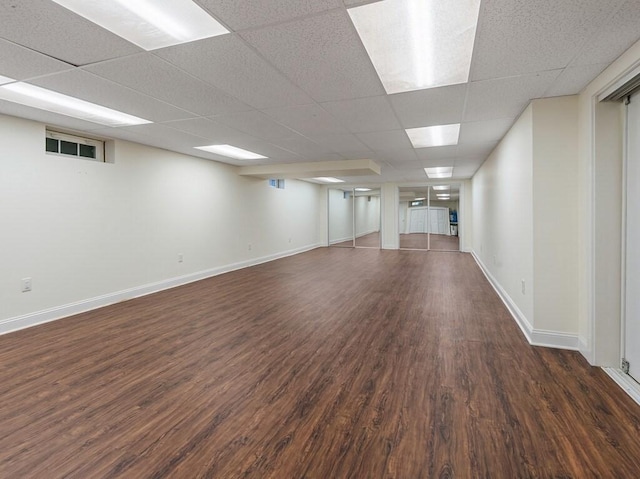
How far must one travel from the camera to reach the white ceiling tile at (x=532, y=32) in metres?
1.60

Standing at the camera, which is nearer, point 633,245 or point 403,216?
point 633,245

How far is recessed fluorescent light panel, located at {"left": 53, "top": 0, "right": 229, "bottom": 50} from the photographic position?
160 centimetres

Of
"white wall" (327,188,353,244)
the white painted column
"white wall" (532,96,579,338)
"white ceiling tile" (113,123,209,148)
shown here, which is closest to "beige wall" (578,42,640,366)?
"white wall" (532,96,579,338)

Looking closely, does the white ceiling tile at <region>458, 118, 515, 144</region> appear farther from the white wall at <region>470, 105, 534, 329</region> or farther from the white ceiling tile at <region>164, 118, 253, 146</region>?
the white ceiling tile at <region>164, 118, 253, 146</region>

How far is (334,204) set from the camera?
40.4ft

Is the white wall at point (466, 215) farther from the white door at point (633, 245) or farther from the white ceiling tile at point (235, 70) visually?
the white ceiling tile at point (235, 70)

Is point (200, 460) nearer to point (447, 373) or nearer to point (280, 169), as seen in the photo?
point (447, 373)

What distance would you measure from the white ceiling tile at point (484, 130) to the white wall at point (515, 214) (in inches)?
4.1

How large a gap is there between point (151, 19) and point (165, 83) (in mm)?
882

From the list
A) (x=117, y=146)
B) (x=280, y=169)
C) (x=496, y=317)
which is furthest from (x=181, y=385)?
(x=280, y=169)

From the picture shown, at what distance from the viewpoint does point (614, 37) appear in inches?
73.5

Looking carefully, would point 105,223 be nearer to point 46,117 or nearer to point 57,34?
point 46,117

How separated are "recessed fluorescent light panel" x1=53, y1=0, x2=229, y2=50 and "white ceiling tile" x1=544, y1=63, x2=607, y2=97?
241 cm

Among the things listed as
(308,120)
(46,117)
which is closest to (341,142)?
(308,120)
